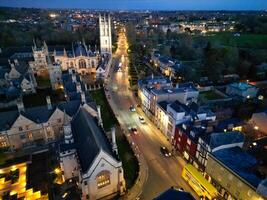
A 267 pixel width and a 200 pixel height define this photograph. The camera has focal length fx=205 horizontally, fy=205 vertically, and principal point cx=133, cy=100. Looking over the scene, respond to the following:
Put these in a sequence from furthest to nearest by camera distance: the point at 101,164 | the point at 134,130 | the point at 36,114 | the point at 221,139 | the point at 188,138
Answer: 1. the point at 134,130
2. the point at 36,114
3. the point at 188,138
4. the point at 221,139
5. the point at 101,164

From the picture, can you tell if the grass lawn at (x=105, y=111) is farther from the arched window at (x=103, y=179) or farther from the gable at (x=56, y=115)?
the arched window at (x=103, y=179)

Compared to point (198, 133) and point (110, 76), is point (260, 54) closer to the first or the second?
point (110, 76)

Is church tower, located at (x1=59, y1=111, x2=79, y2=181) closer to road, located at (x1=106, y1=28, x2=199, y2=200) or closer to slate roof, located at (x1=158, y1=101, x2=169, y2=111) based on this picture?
road, located at (x1=106, y1=28, x2=199, y2=200)

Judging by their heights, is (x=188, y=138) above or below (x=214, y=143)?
below

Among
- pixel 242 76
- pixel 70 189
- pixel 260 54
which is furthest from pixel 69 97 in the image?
pixel 260 54

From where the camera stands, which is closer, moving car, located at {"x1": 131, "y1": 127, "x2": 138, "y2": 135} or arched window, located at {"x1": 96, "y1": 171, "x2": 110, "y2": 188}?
arched window, located at {"x1": 96, "y1": 171, "x2": 110, "y2": 188}

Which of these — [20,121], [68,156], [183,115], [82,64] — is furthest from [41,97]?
[183,115]

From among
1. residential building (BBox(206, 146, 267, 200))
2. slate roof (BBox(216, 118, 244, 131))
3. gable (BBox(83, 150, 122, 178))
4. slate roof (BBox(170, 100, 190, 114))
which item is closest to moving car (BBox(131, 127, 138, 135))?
slate roof (BBox(170, 100, 190, 114))

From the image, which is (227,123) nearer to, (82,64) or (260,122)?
(260,122)
